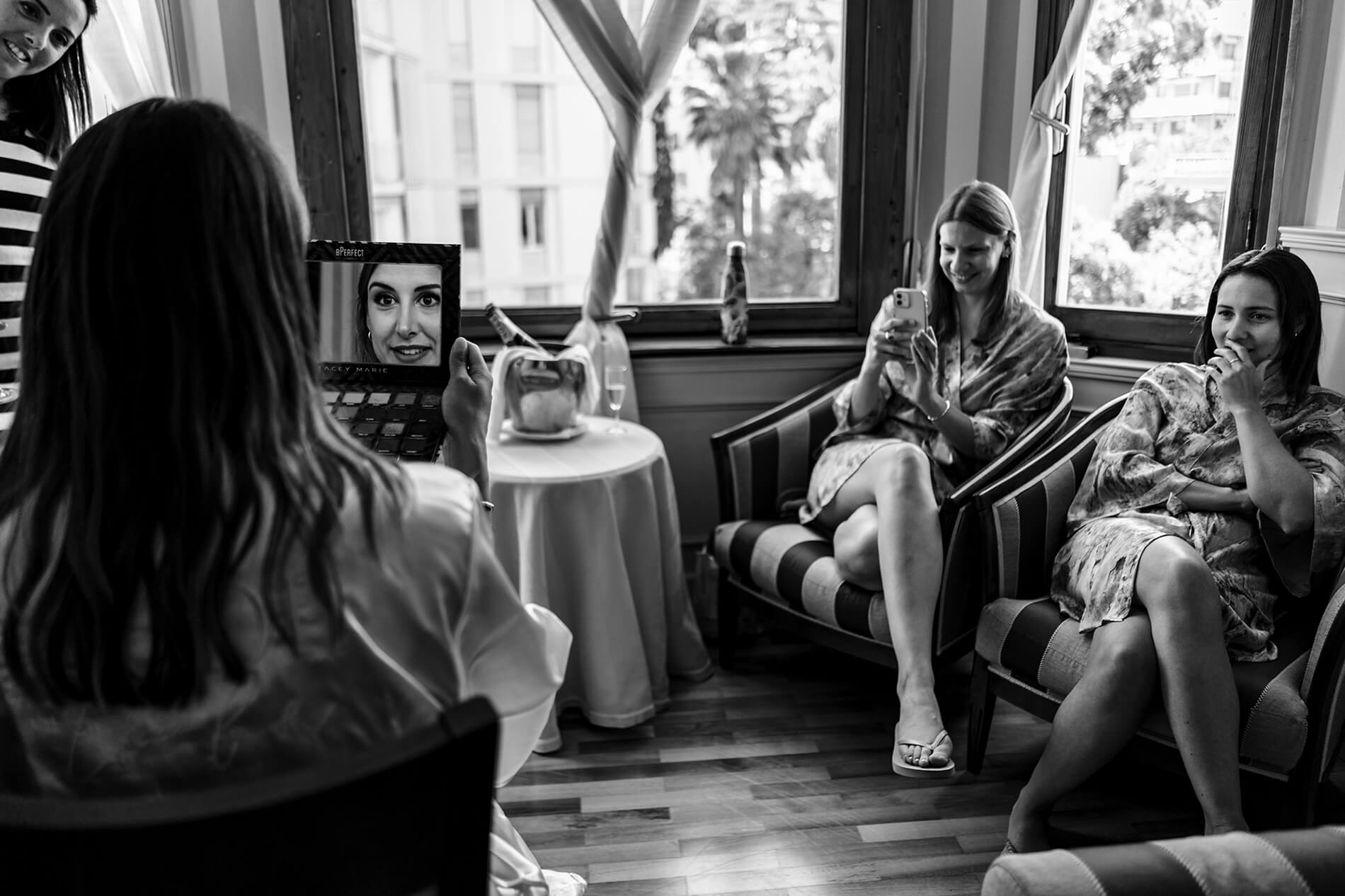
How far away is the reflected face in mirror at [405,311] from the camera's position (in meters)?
1.46

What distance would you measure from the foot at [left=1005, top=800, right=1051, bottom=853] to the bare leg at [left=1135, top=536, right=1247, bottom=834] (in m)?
0.27

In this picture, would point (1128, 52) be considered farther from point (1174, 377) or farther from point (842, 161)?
point (1174, 377)

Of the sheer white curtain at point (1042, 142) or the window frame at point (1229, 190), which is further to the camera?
the sheer white curtain at point (1042, 142)

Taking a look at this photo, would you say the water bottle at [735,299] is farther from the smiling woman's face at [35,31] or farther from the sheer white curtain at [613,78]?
the smiling woman's face at [35,31]

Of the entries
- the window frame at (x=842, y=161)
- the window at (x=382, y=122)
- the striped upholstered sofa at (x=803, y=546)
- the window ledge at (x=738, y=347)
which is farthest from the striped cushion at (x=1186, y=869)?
the window at (x=382, y=122)

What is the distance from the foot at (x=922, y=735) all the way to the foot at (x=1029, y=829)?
0.16 m

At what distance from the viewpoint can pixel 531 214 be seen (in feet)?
9.83

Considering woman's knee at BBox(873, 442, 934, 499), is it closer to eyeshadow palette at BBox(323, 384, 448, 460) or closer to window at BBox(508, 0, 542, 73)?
eyeshadow palette at BBox(323, 384, 448, 460)

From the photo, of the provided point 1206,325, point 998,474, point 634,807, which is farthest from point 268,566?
point 1206,325

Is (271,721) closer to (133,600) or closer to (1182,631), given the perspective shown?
(133,600)

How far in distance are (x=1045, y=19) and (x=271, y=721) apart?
9.12ft

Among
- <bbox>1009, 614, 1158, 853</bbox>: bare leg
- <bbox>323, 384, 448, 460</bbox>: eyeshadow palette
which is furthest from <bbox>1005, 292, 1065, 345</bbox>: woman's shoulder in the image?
<bbox>323, 384, 448, 460</bbox>: eyeshadow palette

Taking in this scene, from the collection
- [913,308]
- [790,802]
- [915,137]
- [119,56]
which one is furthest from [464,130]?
[790,802]

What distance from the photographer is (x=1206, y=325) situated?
2000 millimetres
